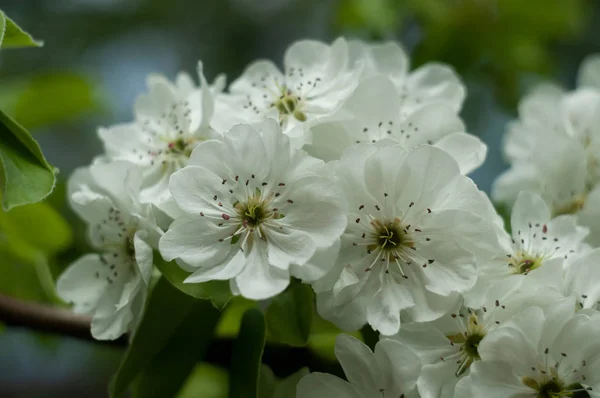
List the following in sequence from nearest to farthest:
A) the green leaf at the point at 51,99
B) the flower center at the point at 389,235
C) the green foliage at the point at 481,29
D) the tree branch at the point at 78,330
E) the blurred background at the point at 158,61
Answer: the flower center at the point at 389,235
the tree branch at the point at 78,330
the blurred background at the point at 158,61
the green leaf at the point at 51,99
the green foliage at the point at 481,29

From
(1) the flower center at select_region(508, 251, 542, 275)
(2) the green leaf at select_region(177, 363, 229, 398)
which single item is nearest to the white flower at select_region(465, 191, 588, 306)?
(1) the flower center at select_region(508, 251, 542, 275)

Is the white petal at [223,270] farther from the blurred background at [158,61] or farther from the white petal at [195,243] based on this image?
the blurred background at [158,61]

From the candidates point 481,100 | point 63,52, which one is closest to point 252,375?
point 481,100

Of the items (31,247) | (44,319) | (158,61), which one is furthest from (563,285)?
(158,61)

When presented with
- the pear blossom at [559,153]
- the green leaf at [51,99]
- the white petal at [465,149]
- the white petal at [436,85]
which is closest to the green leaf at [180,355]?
the white petal at [465,149]

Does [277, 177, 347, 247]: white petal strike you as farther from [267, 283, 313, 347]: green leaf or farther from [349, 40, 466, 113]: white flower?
[349, 40, 466, 113]: white flower

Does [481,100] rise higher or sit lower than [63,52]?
higher

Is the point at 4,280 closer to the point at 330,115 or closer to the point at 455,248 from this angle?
the point at 330,115
